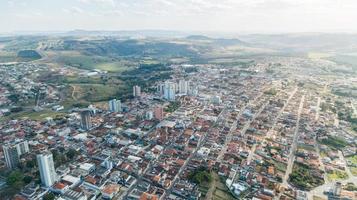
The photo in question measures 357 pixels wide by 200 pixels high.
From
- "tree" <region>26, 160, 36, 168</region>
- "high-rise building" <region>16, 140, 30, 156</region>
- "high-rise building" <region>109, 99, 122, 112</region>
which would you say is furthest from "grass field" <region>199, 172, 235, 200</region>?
"high-rise building" <region>109, 99, 122, 112</region>

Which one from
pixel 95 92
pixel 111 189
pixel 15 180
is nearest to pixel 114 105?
pixel 95 92

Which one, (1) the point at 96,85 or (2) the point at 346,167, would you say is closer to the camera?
(2) the point at 346,167

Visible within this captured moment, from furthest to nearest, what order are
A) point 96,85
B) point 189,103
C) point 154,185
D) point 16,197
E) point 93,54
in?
point 93,54 → point 96,85 → point 189,103 → point 154,185 → point 16,197

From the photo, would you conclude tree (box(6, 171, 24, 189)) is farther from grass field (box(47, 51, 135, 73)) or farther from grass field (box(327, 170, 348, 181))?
grass field (box(47, 51, 135, 73))

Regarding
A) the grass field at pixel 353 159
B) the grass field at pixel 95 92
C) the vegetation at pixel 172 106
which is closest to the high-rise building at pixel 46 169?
the vegetation at pixel 172 106

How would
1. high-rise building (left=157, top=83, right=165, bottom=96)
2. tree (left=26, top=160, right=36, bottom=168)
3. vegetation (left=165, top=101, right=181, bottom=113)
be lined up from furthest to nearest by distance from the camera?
high-rise building (left=157, top=83, right=165, bottom=96)
vegetation (left=165, top=101, right=181, bottom=113)
tree (left=26, top=160, right=36, bottom=168)

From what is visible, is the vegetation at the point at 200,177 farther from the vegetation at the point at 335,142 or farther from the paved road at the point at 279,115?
the vegetation at the point at 335,142

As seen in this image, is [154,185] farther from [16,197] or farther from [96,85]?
[96,85]

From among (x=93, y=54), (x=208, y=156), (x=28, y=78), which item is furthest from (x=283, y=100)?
(x=93, y=54)
